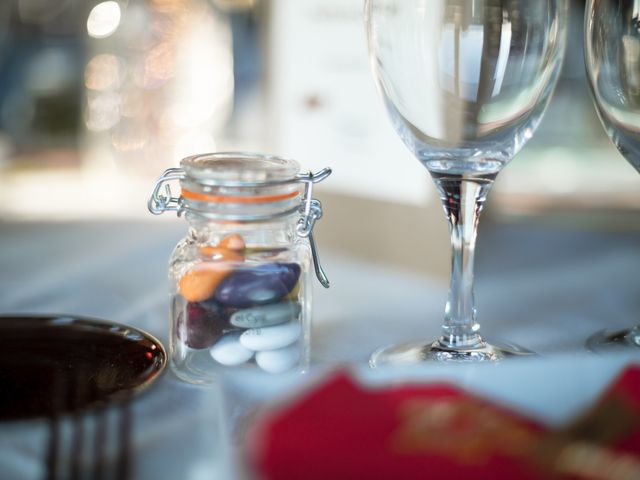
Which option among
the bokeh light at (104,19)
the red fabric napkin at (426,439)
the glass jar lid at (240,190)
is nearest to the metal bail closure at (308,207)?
the glass jar lid at (240,190)

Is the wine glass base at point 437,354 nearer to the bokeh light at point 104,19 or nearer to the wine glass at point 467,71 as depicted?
the wine glass at point 467,71

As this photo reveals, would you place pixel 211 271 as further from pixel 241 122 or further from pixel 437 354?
pixel 241 122

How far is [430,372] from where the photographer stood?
244 millimetres

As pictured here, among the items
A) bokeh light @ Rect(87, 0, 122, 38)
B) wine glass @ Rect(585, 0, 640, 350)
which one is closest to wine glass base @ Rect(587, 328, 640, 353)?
wine glass @ Rect(585, 0, 640, 350)

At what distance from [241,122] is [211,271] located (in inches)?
26.6

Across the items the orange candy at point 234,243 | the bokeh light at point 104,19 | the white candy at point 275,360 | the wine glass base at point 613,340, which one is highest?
the bokeh light at point 104,19

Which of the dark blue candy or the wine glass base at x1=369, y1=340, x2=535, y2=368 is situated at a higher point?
the dark blue candy

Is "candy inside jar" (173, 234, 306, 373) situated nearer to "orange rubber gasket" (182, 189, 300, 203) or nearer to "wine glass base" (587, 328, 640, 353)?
"orange rubber gasket" (182, 189, 300, 203)

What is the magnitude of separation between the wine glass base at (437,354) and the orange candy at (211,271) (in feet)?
0.25

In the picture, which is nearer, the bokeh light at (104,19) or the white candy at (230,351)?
the white candy at (230,351)

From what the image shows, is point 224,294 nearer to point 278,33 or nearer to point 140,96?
point 278,33

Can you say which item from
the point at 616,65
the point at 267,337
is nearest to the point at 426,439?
the point at 267,337

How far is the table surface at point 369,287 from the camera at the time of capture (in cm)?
44

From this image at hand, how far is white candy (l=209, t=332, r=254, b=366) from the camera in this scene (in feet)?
1.10
